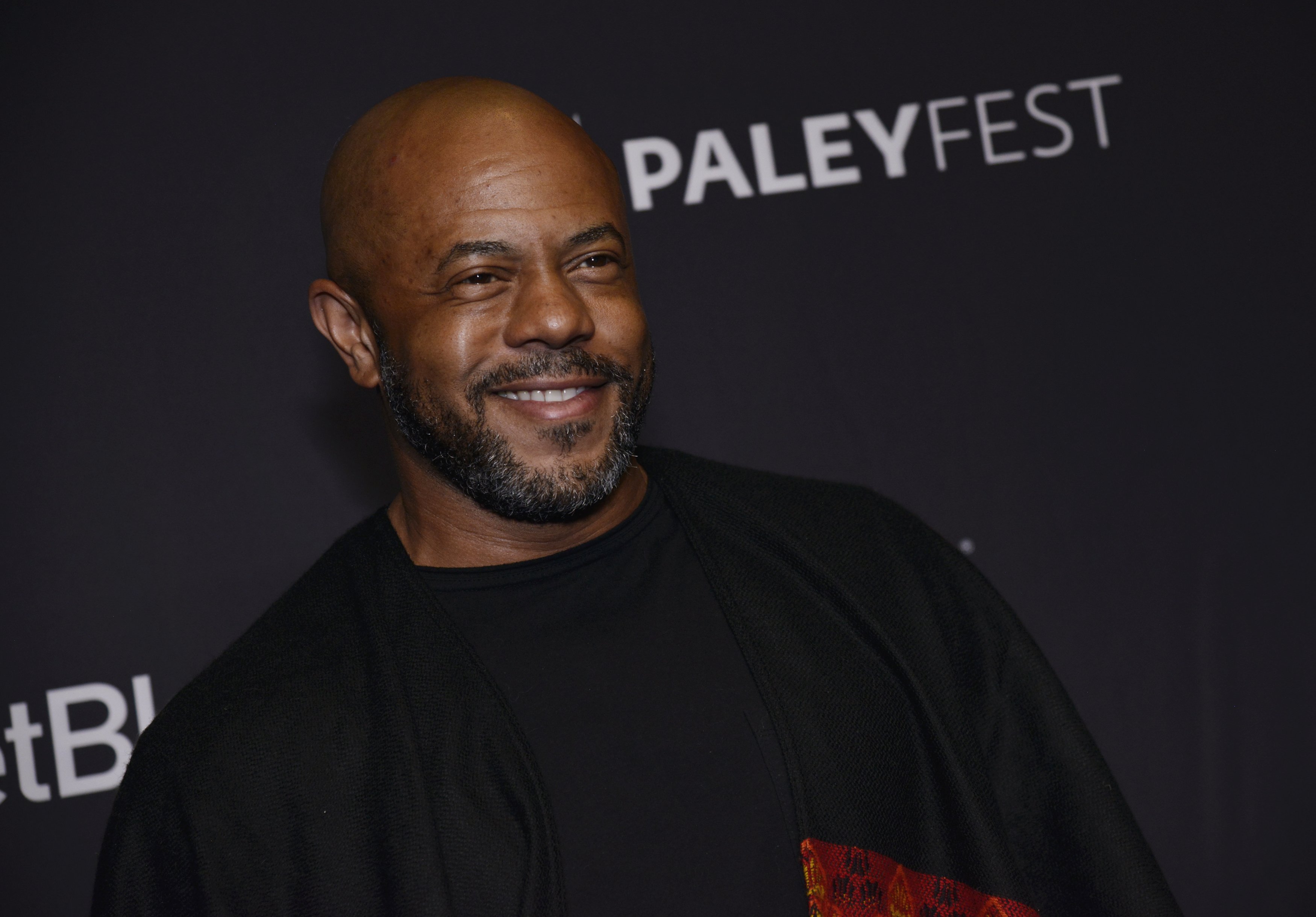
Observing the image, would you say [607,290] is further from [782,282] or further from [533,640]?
[782,282]

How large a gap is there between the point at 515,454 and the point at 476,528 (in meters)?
0.12

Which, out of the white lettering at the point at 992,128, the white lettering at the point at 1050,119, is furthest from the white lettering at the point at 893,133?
the white lettering at the point at 1050,119

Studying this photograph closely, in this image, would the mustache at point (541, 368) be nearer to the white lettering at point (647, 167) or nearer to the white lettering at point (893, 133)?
the white lettering at point (647, 167)

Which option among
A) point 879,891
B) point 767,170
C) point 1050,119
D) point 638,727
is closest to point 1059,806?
point 879,891

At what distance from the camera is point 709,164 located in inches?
84.6

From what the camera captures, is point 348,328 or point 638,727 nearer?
point 638,727

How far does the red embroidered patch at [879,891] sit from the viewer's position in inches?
48.5

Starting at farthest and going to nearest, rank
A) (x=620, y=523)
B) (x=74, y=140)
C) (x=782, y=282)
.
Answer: (x=782, y=282)
(x=74, y=140)
(x=620, y=523)

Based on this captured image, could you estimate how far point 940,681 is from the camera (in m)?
1.38

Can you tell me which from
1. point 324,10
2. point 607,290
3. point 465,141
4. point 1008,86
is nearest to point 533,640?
point 607,290

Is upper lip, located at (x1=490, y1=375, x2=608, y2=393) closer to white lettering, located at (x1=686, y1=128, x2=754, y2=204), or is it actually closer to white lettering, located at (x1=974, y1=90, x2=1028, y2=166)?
white lettering, located at (x1=686, y1=128, x2=754, y2=204)

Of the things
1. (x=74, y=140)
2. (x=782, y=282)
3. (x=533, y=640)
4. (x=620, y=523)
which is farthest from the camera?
(x=782, y=282)

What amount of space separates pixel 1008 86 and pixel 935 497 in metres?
0.76

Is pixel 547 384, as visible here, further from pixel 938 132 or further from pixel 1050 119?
pixel 1050 119
